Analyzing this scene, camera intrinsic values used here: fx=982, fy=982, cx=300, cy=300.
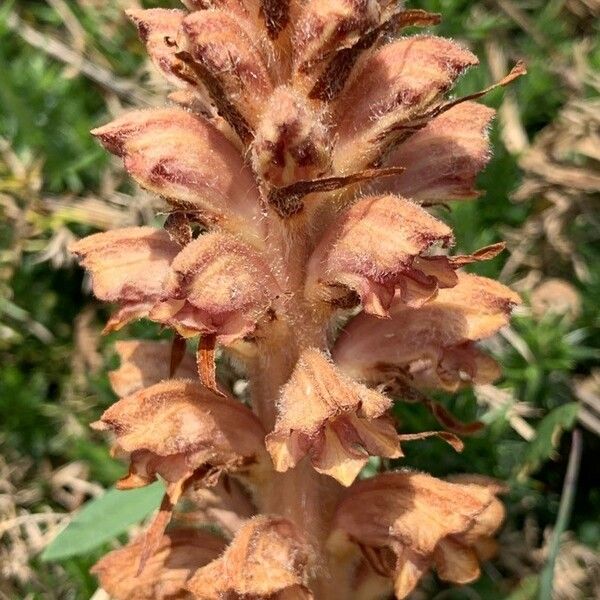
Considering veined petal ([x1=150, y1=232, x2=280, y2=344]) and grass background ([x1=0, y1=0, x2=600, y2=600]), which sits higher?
veined petal ([x1=150, y1=232, x2=280, y2=344])

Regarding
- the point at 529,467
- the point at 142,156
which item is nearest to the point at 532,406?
the point at 529,467

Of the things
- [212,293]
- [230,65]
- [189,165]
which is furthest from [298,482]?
[230,65]

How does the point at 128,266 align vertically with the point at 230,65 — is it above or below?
below

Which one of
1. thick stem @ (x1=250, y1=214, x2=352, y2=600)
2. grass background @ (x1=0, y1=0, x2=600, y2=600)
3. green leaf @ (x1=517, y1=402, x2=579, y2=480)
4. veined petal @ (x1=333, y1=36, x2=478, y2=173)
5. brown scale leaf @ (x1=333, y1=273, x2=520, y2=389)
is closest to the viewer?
veined petal @ (x1=333, y1=36, x2=478, y2=173)

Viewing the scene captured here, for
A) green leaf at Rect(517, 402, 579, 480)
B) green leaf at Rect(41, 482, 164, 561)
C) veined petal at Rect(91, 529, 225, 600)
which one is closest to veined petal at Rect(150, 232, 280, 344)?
veined petal at Rect(91, 529, 225, 600)

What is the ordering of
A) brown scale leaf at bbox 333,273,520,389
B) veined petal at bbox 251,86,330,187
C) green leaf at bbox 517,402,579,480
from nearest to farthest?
veined petal at bbox 251,86,330,187
brown scale leaf at bbox 333,273,520,389
green leaf at bbox 517,402,579,480

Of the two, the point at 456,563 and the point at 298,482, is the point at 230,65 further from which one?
the point at 456,563

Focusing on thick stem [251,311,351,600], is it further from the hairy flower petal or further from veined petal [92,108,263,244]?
the hairy flower petal

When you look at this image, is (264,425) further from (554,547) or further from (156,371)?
(554,547)
